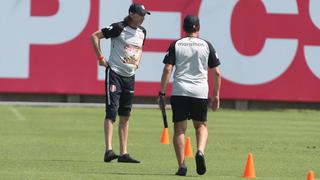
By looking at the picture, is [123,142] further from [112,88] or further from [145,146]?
[145,146]

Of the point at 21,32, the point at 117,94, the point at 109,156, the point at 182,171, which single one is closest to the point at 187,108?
the point at 182,171

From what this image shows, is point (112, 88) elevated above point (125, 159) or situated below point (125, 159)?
above

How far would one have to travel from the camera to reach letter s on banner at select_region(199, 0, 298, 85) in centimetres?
2817

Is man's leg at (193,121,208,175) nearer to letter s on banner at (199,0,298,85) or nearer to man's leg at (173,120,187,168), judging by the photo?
man's leg at (173,120,187,168)

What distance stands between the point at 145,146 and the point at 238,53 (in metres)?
12.6

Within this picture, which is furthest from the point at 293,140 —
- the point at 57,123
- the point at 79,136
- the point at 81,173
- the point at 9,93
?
the point at 9,93

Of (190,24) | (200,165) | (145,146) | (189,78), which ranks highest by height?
→ (190,24)

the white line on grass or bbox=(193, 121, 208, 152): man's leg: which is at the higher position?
bbox=(193, 121, 208, 152): man's leg

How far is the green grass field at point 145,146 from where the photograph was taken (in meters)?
12.1

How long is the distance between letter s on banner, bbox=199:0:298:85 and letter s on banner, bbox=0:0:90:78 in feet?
13.1

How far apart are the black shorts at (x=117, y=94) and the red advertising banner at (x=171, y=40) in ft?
46.8

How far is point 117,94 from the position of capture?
13500mm

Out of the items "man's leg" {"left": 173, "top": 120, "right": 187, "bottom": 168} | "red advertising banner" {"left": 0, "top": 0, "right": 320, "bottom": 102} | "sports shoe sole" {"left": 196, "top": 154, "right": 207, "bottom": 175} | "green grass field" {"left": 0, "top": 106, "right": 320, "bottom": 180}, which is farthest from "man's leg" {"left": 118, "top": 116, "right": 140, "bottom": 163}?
"red advertising banner" {"left": 0, "top": 0, "right": 320, "bottom": 102}

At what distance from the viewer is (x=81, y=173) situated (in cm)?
1170
